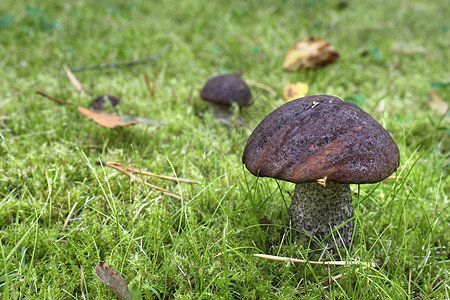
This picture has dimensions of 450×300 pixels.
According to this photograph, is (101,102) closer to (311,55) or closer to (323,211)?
(323,211)

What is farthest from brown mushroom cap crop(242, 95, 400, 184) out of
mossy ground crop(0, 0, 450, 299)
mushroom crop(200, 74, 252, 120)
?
mushroom crop(200, 74, 252, 120)

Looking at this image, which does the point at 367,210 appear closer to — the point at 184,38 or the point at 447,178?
the point at 447,178

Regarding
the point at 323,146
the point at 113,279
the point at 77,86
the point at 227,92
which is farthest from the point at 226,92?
the point at 113,279

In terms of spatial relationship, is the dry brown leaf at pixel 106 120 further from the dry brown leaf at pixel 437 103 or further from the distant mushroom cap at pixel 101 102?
the dry brown leaf at pixel 437 103

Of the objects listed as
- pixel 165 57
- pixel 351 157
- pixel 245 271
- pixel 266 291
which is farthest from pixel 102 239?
pixel 165 57

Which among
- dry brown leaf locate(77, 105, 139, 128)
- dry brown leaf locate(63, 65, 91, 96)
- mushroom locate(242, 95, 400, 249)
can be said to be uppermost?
mushroom locate(242, 95, 400, 249)

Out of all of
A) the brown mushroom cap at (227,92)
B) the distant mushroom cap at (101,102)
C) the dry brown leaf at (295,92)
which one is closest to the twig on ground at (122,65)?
the distant mushroom cap at (101,102)

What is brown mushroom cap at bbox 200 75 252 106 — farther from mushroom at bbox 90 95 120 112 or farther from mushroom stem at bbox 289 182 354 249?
mushroom stem at bbox 289 182 354 249
